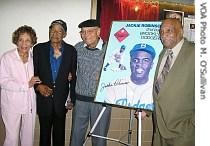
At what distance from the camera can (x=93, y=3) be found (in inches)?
124

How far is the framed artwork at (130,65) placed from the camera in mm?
2221

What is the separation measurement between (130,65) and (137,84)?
17 centimetres

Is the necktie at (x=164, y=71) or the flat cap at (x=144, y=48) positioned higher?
the flat cap at (x=144, y=48)

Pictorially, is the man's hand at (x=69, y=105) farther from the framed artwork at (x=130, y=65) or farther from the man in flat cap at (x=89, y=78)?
the framed artwork at (x=130, y=65)

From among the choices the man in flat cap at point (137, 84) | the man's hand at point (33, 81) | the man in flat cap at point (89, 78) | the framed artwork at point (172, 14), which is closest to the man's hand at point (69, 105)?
the man in flat cap at point (89, 78)

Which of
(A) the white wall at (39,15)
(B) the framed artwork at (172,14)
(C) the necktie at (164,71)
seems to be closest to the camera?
(C) the necktie at (164,71)

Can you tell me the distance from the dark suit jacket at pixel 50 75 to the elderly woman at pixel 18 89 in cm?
6

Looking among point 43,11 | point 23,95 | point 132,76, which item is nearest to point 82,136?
point 23,95

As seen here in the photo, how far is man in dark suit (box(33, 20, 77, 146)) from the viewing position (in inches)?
103

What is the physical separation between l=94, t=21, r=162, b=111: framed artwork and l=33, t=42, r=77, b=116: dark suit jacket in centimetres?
42

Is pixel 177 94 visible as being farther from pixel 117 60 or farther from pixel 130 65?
pixel 117 60

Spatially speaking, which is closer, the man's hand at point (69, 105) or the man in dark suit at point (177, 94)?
the man in dark suit at point (177, 94)

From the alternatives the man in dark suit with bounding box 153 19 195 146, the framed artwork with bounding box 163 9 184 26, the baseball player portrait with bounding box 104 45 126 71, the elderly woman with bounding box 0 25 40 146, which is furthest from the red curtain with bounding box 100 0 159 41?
the man in dark suit with bounding box 153 19 195 146

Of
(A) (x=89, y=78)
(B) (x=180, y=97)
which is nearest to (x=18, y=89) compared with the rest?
(A) (x=89, y=78)
